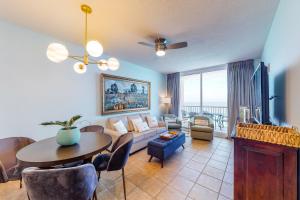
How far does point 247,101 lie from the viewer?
4.00 meters

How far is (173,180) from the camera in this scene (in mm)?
2129

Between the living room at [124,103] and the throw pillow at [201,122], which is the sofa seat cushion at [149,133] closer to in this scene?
the living room at [124,103]

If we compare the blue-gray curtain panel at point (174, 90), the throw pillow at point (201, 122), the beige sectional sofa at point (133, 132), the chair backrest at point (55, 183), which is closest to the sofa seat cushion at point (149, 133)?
the beige sectional sofa at point (133, 132)

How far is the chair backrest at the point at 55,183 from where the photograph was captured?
96 cm

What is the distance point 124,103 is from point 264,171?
11.3 feet

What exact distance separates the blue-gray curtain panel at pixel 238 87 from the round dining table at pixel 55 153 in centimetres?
423

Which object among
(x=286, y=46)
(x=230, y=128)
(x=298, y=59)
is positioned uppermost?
(x=286, y=46)

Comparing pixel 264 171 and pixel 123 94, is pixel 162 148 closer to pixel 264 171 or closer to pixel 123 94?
pixel 264 171

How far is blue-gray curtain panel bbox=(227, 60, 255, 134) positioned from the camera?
3963 millimetres

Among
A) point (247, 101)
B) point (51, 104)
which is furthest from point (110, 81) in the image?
point (247, 101)

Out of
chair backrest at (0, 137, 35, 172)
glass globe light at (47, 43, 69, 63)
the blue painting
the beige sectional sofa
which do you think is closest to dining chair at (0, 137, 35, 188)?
chair backrest at (0, 137, 35, 172)

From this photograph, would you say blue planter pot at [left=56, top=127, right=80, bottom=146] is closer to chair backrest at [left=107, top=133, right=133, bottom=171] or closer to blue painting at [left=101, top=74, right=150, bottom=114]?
chair backrest at [left=107, top=133, right=133, bottom=171]

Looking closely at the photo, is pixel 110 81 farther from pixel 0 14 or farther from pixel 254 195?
pixel 254 195

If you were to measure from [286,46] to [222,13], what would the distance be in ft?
2.90
